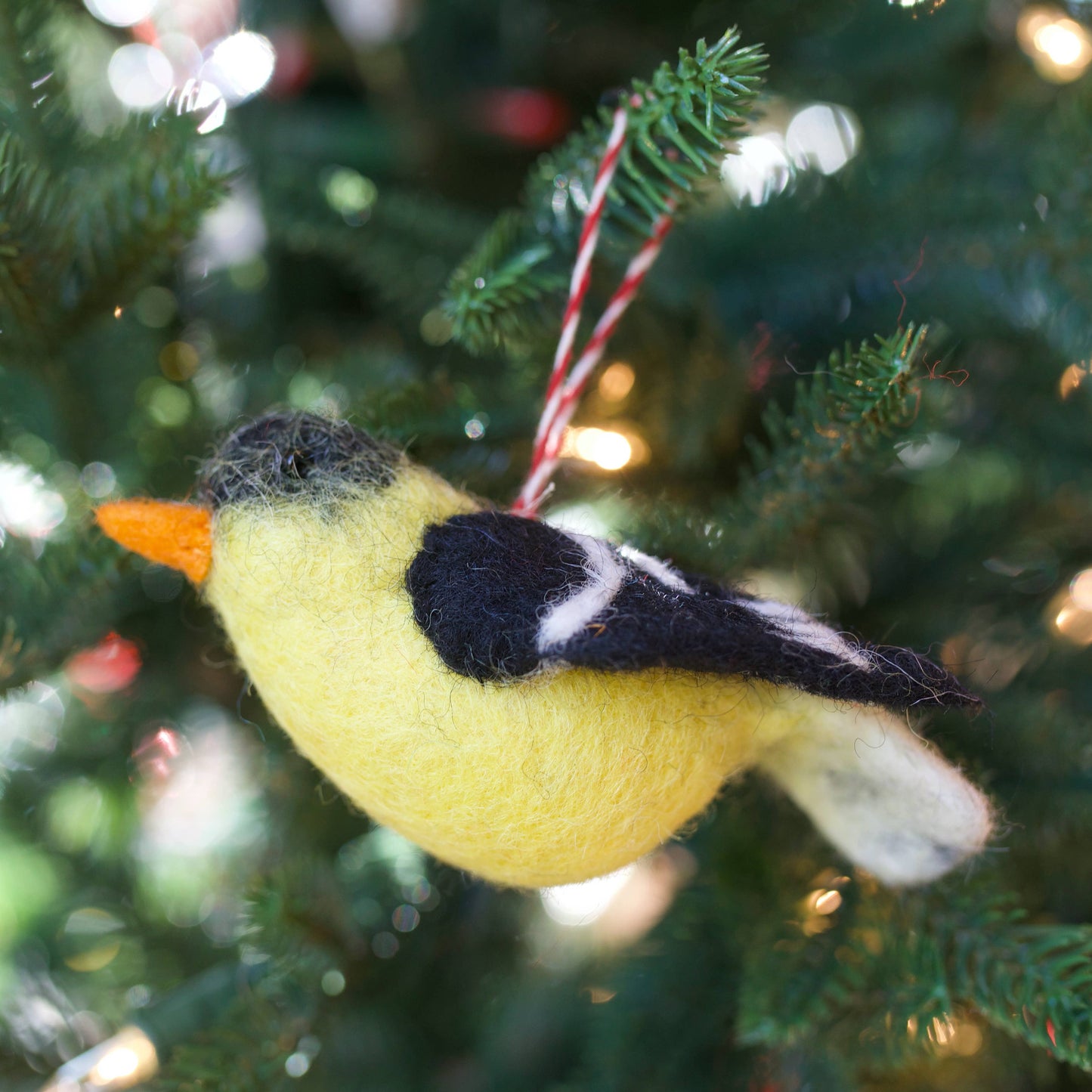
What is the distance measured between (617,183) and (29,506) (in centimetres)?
40

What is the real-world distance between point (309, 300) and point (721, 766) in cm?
54

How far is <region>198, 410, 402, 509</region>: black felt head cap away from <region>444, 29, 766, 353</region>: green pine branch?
0.07m

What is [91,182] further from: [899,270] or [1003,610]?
[1003,610]

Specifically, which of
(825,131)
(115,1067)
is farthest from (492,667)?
(825,131)

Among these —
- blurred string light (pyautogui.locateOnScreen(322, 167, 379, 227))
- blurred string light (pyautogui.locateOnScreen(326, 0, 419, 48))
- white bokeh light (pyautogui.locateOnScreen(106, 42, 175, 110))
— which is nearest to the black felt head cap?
blurred string light (pyautogui.locateOnScreen(322, 167, 379, 227))

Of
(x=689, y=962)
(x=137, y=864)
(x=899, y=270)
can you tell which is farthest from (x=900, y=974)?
(x=137, y=864)

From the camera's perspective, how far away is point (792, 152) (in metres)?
0.62

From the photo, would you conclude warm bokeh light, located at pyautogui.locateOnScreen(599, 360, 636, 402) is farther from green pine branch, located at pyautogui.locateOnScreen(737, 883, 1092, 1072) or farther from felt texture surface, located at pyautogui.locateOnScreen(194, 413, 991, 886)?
green pine branch, located at pyautogui.locateOnScreen(737, 883, 1092, 1072)

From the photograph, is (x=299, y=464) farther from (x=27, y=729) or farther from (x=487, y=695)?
(x=27, y=729)

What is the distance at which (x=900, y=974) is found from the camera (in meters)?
0.40

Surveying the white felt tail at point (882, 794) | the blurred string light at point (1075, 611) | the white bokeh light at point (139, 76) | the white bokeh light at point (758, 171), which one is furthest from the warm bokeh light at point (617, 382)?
the white bokeh light at point (139, 76)

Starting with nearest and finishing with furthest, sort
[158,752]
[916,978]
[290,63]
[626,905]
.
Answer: [916,978]
[158,752]
[290,63]
[626,905]

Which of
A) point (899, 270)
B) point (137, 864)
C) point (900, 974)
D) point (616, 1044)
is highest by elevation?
point (899, 270)

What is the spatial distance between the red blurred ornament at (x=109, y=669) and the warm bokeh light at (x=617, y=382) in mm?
349
